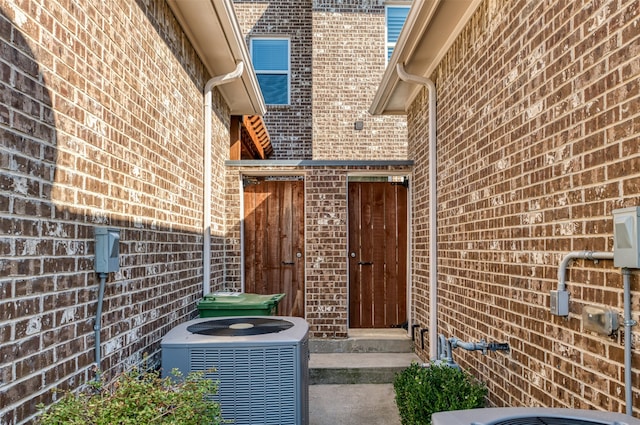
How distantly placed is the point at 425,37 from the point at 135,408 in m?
3.80

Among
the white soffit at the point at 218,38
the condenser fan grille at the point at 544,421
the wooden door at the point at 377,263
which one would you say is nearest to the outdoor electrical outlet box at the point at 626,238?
the condenser fan grille at the point at 544,421

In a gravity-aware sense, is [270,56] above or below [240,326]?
above

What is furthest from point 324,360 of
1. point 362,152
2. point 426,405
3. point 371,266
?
point 362,152

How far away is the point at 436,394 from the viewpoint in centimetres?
329

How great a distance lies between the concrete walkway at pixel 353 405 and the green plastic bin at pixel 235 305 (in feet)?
3.22

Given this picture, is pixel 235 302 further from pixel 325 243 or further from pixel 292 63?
pixel 292 63

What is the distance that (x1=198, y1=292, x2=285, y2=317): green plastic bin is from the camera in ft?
14.4

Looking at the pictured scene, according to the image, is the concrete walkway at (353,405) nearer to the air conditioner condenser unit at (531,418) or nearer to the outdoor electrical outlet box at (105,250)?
the outdoor electrical outlet box at (105,250)

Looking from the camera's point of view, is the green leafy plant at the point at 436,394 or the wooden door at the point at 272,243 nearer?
the green leafy plant at the point at 436,394

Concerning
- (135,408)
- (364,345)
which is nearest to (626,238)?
(135,408)

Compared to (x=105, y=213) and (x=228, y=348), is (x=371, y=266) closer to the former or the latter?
(x=228, y=348)

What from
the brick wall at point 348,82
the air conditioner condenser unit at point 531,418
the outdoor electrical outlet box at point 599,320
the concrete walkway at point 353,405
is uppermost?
the brick wall at point 348,82

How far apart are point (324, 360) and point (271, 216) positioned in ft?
6.65

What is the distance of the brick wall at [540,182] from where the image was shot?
6.90 ft
